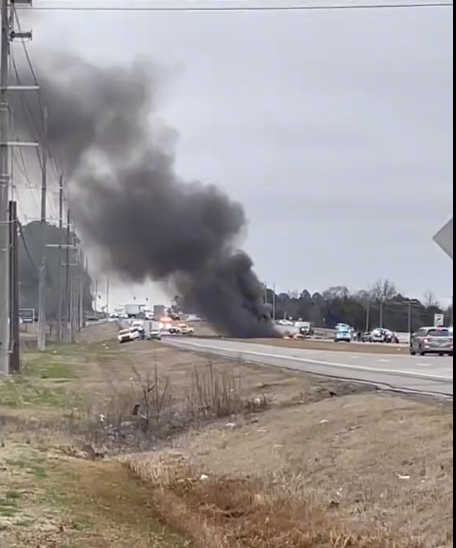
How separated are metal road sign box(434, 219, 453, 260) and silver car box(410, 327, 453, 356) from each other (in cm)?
3481

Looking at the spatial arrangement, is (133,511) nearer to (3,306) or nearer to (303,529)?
(303,529)

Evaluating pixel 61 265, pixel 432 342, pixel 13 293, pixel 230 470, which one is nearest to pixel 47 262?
pixel 61 265

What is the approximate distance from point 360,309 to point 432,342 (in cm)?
7650

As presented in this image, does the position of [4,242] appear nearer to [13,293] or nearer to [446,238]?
[13,293]

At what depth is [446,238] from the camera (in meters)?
6.80

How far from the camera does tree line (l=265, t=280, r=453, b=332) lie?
11312 cm

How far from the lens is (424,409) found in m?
16.6

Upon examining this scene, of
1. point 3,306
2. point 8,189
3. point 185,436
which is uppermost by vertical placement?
point 8,189

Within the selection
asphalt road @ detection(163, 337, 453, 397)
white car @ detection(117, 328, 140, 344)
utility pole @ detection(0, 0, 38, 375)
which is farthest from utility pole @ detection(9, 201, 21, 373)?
white car @ detection(117, 328, 140, 344)

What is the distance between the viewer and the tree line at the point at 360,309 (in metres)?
113

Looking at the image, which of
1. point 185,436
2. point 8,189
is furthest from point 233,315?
point 185,436

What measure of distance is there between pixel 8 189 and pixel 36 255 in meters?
30.8

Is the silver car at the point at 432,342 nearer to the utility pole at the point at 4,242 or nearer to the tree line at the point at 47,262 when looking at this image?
the utility pole at the point at 4,242

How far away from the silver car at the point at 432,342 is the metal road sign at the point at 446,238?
1371 inches
